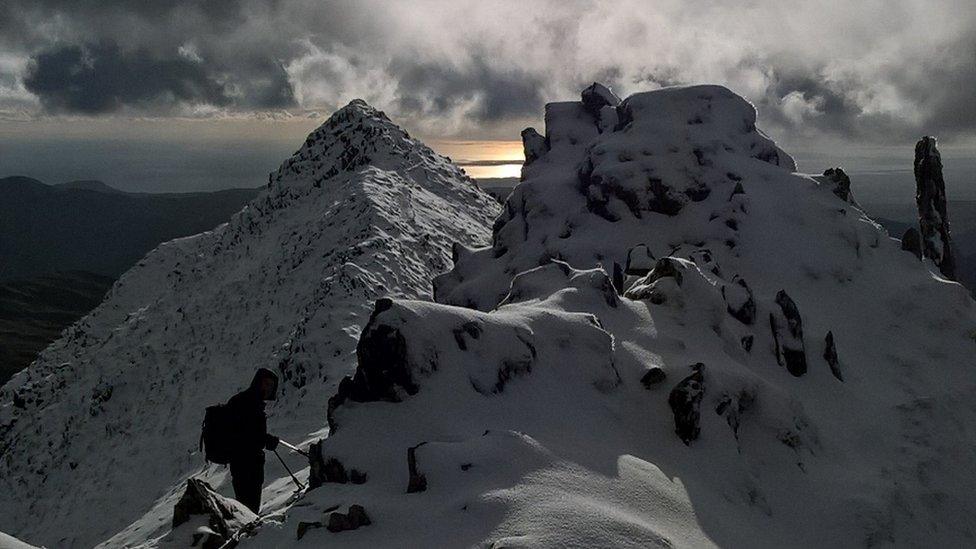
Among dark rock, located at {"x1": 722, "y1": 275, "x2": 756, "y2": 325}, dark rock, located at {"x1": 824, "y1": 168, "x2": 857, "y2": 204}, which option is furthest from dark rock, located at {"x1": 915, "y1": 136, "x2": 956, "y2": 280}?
dark rock, located at {"x1": 722, "y1": 275, "x2": 756, "y2": 325}

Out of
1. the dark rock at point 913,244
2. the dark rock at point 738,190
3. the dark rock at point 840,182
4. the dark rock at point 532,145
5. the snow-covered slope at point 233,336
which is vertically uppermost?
the dark rock at point 532,145

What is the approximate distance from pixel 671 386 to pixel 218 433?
541 inches

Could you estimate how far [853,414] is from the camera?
1101 inches

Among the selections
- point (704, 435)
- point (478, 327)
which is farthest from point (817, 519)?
point (478, 327)

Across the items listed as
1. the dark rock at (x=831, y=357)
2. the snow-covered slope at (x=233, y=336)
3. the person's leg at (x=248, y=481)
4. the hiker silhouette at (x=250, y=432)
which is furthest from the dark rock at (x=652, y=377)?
the dark rock at (x=831, y=357)

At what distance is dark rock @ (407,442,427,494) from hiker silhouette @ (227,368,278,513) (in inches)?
159

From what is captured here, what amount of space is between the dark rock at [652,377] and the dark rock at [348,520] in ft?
36.6

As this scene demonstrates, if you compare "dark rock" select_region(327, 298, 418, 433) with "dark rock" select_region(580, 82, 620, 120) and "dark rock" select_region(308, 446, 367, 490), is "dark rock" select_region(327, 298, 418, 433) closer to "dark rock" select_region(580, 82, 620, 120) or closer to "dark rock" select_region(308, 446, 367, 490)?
"dark rock" select_region(308, 446, 367, 490)

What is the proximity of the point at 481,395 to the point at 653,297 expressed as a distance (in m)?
12.8

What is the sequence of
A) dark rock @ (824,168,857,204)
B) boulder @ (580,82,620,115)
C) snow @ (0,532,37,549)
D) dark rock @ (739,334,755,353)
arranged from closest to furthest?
snow @ (0,532,37,549)
dark rock @ (739,334,755,353)
dark rock @ (824,168,857,204)
boulder @ (580,82,620,115)

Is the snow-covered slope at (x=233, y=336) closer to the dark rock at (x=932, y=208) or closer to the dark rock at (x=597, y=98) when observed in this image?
the dark rock at (x=597, y=98)

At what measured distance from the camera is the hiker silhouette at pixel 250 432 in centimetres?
1600

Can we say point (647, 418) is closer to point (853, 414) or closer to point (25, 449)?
point (853, 414)

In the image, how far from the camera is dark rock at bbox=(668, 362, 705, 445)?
19547 mm
